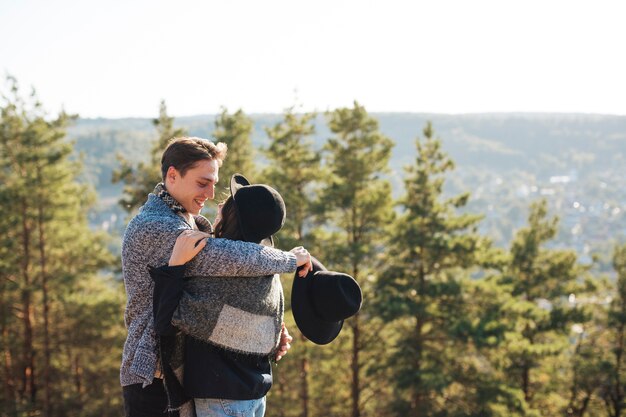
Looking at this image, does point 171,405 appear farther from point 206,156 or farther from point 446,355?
point 446,355

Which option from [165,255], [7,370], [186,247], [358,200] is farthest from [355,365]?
[186,247]

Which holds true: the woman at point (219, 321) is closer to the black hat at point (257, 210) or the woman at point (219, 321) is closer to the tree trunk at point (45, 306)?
the black hat at point (257, 210)

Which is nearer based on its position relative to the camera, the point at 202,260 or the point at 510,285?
the point at 202,260

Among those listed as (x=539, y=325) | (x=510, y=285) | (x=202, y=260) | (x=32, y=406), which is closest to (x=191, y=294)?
(x=202, y=260)

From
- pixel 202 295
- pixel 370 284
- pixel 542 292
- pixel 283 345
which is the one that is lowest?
pixel 542 292

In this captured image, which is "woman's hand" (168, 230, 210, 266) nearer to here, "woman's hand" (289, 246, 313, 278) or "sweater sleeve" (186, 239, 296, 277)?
"sweater sleeve" (186, 239, 296, 277)

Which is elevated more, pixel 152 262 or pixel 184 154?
pixel 184 154

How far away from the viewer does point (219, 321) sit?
2.22m

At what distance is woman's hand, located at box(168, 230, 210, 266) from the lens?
7.06 feet

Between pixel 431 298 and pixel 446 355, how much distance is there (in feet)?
5.38

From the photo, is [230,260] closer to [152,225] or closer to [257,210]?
[257,210]

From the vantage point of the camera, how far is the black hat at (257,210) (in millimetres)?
2293

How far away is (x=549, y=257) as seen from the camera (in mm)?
18188

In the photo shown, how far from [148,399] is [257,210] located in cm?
98
